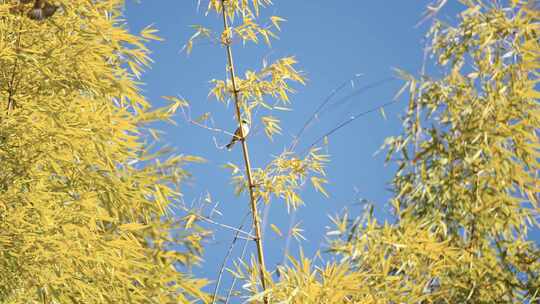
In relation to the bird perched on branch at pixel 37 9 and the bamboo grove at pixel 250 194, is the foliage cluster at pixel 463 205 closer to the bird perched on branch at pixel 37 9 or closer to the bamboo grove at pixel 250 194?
the bamboo grove at pixel 250 194

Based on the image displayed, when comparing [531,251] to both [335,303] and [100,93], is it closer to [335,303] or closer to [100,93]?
[335,303]

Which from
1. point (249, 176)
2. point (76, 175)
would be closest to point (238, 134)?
point (249, 176)

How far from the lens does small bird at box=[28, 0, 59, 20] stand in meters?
4.30

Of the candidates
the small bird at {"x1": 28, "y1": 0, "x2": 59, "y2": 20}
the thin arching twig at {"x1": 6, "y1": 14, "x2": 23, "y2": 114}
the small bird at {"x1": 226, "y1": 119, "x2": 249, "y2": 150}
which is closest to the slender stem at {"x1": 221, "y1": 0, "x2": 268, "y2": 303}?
the small bird at {"x1": 226, "y1": 119, "x2": 249, "y2": 150}

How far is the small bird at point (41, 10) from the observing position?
169 inches

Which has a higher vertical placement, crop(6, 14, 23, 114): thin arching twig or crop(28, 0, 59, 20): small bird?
crop(28, 0, 59, 20): small bird

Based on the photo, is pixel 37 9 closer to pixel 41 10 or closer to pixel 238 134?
pixel 41 10

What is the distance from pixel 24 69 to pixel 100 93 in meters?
0.51

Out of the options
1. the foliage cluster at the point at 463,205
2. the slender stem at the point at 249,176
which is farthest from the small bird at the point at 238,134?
the foliage cluster at the point at 463,205

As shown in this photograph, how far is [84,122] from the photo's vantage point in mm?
3963

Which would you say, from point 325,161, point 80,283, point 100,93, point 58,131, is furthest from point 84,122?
point 325,161

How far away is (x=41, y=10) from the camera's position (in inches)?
170

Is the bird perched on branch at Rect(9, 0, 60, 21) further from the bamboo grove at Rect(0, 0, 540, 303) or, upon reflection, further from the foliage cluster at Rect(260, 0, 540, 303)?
the foliage cluster at Rect(260, 0, 540, 303)

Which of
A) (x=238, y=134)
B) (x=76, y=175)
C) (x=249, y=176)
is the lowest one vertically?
(x=76, y=175)
